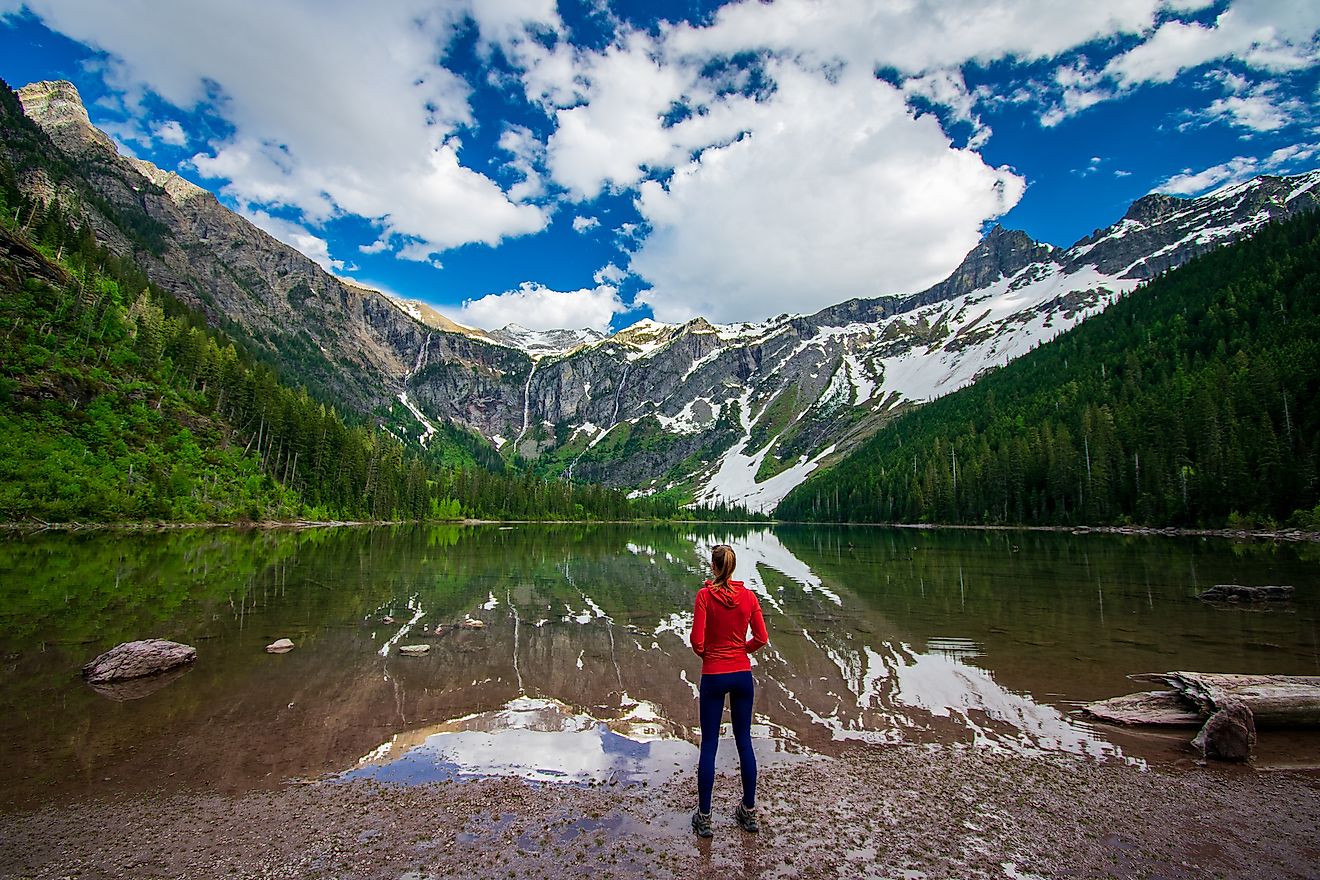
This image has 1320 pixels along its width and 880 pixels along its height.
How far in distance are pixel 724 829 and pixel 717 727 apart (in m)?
1.09

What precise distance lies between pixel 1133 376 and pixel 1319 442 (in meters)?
59.5

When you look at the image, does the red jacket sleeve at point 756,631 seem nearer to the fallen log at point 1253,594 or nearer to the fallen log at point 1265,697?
the fallen log at point 1265,697

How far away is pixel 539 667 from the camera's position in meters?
15.1

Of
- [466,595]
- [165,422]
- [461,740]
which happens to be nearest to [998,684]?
[461,740]

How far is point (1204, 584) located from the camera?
27.7 metres

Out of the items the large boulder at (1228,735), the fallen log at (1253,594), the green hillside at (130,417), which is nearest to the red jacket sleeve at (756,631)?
the large boulder at (1228,735)

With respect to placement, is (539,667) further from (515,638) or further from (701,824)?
(701,824)

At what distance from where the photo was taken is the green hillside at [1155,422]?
2421 inches

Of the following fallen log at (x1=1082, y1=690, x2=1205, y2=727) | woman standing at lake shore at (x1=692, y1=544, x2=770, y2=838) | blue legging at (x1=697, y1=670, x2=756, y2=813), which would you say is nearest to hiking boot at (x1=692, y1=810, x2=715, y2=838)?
blue legging at (x1=697, y1=670, x2=756, y2=813)

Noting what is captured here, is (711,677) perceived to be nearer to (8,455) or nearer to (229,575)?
(229,575)

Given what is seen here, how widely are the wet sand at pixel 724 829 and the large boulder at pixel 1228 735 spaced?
559 mm

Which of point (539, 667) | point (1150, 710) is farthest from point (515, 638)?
point (1150, 710)

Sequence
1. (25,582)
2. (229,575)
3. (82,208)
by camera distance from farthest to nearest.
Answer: (82,208) → (229,575) → (25,582)

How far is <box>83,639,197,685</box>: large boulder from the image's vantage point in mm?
12461
